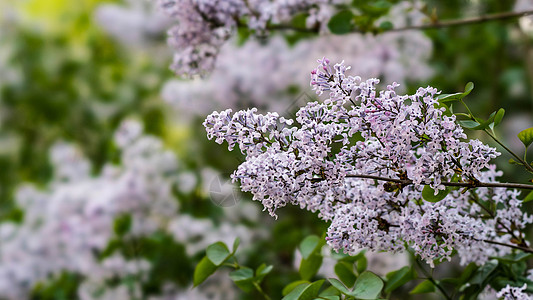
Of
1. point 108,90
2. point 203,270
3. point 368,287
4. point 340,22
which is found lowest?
point 368,287

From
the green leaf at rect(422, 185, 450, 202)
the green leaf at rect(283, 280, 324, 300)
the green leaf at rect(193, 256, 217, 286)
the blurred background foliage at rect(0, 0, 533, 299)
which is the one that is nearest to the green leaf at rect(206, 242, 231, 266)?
the green leaf at rect(193, 256, 217, 286)

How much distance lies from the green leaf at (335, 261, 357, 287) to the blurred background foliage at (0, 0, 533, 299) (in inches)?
30.0

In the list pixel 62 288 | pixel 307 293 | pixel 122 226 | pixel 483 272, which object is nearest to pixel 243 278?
pixel 307 293

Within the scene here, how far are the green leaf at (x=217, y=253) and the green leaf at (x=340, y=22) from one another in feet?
1.31

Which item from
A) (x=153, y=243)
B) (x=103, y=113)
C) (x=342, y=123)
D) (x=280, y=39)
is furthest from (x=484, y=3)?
(x=103, y=113)

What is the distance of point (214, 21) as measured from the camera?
79 cm

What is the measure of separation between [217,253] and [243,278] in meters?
0.04

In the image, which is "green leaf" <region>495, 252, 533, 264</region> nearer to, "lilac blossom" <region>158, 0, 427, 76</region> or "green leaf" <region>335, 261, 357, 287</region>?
"green leaf" <region>335, 261, 357, 287</region>

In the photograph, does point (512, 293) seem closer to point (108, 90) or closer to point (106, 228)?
point (106, 228)

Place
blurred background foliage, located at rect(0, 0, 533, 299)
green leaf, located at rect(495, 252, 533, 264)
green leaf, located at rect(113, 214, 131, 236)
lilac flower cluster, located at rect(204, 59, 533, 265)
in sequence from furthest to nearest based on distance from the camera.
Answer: blurred background foliage, located at rect(0, 0, 533, 299)
green leaf, located at rect(113, 214, 131, 236)
green leaf, located at rect(495, 252, 533, 264)
lilac flower cluster, located at rect(204, 59, 533, 265)

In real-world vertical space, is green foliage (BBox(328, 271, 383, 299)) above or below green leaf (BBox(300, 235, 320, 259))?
below

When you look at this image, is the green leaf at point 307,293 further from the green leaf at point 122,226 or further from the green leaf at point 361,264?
the green leaf at point 122,226

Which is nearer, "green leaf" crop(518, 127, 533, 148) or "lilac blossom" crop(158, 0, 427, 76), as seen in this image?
"green leaf" crop(518, 127, 533, 148)

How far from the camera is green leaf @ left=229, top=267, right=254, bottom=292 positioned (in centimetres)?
54
